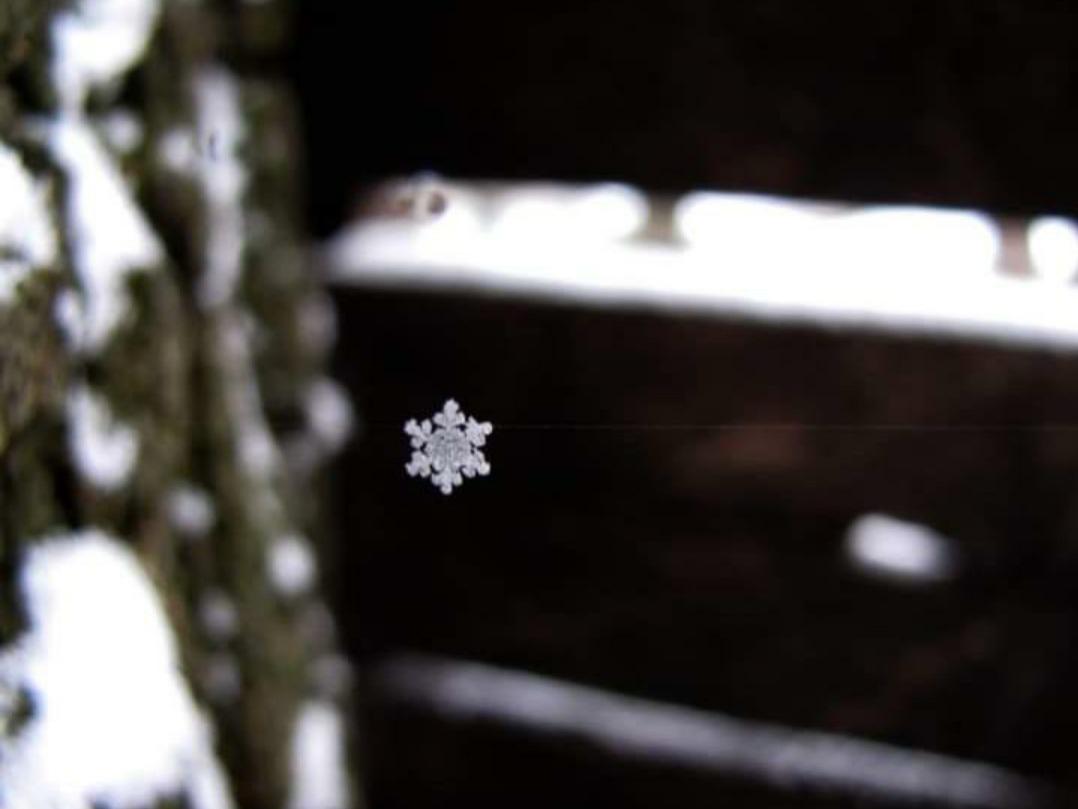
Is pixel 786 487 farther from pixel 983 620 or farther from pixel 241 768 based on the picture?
pixel 241 768

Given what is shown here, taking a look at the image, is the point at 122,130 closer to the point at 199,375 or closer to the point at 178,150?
the point at 178,150

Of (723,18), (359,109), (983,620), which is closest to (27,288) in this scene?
(359,109)

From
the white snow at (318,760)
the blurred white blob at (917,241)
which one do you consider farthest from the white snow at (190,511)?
the blurred white blob at (917,241)

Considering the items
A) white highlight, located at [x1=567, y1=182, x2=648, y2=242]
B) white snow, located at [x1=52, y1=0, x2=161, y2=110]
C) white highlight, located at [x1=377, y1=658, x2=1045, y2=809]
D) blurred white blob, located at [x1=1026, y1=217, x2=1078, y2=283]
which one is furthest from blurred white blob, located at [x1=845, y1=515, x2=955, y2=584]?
white snow, located at [x1=52, y1=0, x2=161, y2=110]

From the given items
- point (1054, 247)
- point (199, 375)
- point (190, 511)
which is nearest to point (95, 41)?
point (199, 375)

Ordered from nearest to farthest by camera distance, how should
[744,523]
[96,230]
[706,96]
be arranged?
[96,230], [706,96], [744,523]

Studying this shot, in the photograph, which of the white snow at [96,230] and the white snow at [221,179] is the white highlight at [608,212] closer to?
the white snow at [221,179]

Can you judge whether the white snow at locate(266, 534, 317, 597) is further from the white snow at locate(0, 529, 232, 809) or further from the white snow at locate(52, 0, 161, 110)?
the white snow at locate(52, 0, 161, 110)
